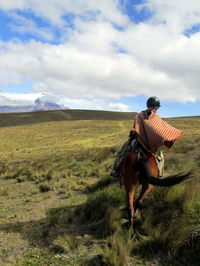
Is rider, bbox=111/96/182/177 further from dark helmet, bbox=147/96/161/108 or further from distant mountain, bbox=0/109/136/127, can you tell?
distant mountain, bbox=0/109/136/127

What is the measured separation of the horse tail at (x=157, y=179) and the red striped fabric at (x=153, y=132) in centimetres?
40

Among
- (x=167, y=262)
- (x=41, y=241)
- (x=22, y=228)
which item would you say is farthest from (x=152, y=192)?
(x=22, y=228)

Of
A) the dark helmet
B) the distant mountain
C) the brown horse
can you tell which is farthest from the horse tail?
the distant mountain

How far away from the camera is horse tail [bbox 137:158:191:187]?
420 centimetres

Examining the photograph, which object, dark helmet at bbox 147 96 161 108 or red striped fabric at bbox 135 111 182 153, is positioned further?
dark helmet at bbox 147 96 161 108

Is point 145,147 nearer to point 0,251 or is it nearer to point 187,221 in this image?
point 187,221

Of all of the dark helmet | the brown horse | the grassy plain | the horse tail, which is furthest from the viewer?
the dark helmet

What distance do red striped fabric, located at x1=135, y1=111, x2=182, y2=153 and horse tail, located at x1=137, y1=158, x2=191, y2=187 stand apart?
0.40m

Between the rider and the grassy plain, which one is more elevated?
the rider

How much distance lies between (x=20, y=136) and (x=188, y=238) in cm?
5307

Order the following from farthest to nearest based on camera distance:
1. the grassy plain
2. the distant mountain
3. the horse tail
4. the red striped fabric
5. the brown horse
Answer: the distant mountain < the red striped fabric < the brown horse < the horse tail < the grassy plain

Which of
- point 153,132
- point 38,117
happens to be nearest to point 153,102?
point 153,132

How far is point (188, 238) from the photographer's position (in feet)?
13.1

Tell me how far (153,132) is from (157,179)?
982mm
